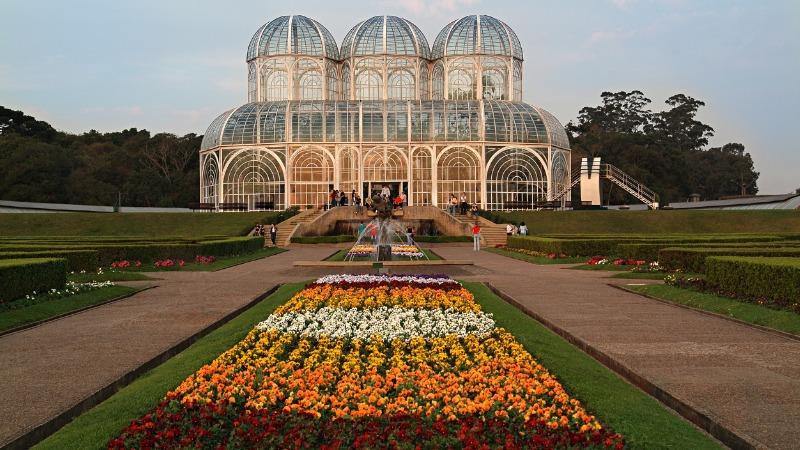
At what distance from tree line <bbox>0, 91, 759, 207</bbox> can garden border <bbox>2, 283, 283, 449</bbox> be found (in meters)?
63.4

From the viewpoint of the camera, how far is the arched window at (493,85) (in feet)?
235

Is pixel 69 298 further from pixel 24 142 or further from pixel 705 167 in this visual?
pixel 705 167

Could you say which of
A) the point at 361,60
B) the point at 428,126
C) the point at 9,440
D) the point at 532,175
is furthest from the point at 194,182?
the point at 9,440

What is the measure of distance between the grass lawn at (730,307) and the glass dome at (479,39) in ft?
179

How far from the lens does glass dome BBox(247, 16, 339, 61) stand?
71.4 m

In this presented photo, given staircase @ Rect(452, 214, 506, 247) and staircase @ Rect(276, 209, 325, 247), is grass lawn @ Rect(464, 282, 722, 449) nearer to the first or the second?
staircase @ Rect(452, 214, 506, 247)

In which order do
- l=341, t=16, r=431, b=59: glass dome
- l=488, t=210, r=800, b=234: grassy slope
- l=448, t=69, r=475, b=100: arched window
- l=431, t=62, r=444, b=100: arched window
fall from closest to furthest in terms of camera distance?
l=488, t=210, r=800, b=234: grassy slope
l=448, t=69, r=475, b=100: arched window
l=341, t=16, r=431, b=59: glass dome
l=431, t=62, r=444, b=100: arched window

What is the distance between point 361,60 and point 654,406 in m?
66.3

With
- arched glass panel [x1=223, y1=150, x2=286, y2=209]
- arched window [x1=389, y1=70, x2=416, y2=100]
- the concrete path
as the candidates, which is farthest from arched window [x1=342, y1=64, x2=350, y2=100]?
the concrete path

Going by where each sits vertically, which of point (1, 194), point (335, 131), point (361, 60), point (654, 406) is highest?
point (361, 60)

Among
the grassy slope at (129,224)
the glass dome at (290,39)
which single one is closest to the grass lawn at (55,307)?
the grassy slope at (129,224)

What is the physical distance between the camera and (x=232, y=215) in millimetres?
55094

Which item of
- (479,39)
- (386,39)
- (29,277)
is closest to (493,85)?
(479,39)

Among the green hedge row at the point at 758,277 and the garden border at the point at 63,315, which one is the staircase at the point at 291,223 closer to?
the garden border at the point at 63,315
